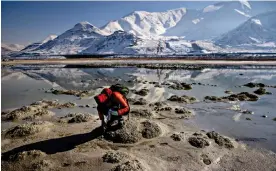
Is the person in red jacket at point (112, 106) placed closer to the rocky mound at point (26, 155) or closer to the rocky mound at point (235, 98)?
the rocky mound at point (26, 155)

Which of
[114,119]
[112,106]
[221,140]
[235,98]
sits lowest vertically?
[235,98]

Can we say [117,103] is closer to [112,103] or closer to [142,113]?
[112,103]

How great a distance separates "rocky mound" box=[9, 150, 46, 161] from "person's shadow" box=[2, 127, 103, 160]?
281 millimetres

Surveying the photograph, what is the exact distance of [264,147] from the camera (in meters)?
11.5

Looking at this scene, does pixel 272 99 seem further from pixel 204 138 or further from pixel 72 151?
pixel 72 151

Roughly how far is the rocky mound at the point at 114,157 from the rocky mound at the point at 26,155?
2001 millimetres

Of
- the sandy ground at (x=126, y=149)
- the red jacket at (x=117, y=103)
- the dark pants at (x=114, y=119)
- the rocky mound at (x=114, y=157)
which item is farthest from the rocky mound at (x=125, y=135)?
the rocky mound at (x=114, y=157)

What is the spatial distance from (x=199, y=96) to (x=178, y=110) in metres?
6.67

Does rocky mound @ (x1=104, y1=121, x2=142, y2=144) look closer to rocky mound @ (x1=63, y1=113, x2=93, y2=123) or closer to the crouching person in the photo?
the crouching person

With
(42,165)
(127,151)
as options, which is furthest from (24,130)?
(127,151)

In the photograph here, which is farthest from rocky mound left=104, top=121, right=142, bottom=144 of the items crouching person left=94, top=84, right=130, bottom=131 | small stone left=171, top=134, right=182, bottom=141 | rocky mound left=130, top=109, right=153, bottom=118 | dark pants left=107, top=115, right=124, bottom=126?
rocky mound left=130, top=109, right=153, bottom=118

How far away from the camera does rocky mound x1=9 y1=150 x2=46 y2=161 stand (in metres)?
9.68

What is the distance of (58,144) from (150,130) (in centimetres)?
341

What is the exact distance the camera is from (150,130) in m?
12.1
